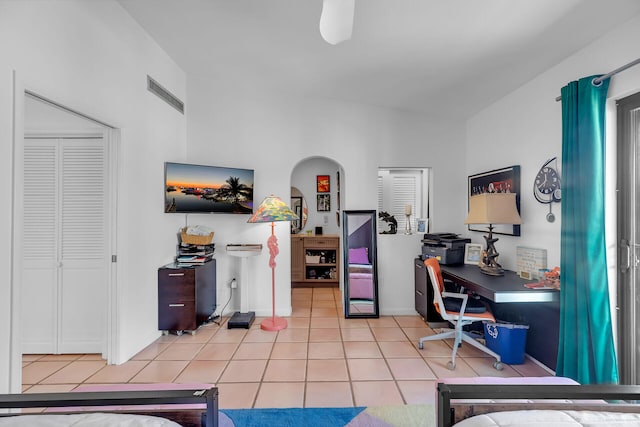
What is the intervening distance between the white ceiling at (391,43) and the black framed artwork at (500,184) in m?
0.80

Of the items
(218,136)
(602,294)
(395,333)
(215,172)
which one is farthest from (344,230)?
(602,294)

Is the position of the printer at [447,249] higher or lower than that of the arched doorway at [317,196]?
lower

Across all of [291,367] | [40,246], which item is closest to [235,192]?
[40,246]

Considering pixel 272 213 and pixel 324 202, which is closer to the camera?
pixel 272 213

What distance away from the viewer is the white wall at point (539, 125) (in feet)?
6.71

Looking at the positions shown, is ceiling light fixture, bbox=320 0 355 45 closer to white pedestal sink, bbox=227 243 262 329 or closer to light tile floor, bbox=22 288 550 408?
light tile floor, bbox=22 288 550 408

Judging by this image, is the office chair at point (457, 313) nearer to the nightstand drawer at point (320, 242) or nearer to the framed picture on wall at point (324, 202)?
the nightstand drawer at point (320, 242)

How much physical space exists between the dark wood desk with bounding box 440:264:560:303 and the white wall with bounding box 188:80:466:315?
103 cm

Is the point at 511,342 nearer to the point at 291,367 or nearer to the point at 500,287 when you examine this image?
the point at 500,287

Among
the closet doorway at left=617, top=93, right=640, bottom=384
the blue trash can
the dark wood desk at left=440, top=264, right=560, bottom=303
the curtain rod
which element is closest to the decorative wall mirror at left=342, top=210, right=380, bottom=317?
the dark wood desk at left=440, top=264, right=560, bottom=303

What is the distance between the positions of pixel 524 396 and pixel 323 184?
5.08 metres

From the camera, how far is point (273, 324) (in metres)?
3.56

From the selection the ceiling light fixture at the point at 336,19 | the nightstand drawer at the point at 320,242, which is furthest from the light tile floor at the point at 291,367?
the ceiling light fixture at the point at 336,19

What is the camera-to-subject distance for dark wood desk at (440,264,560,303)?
236cm
